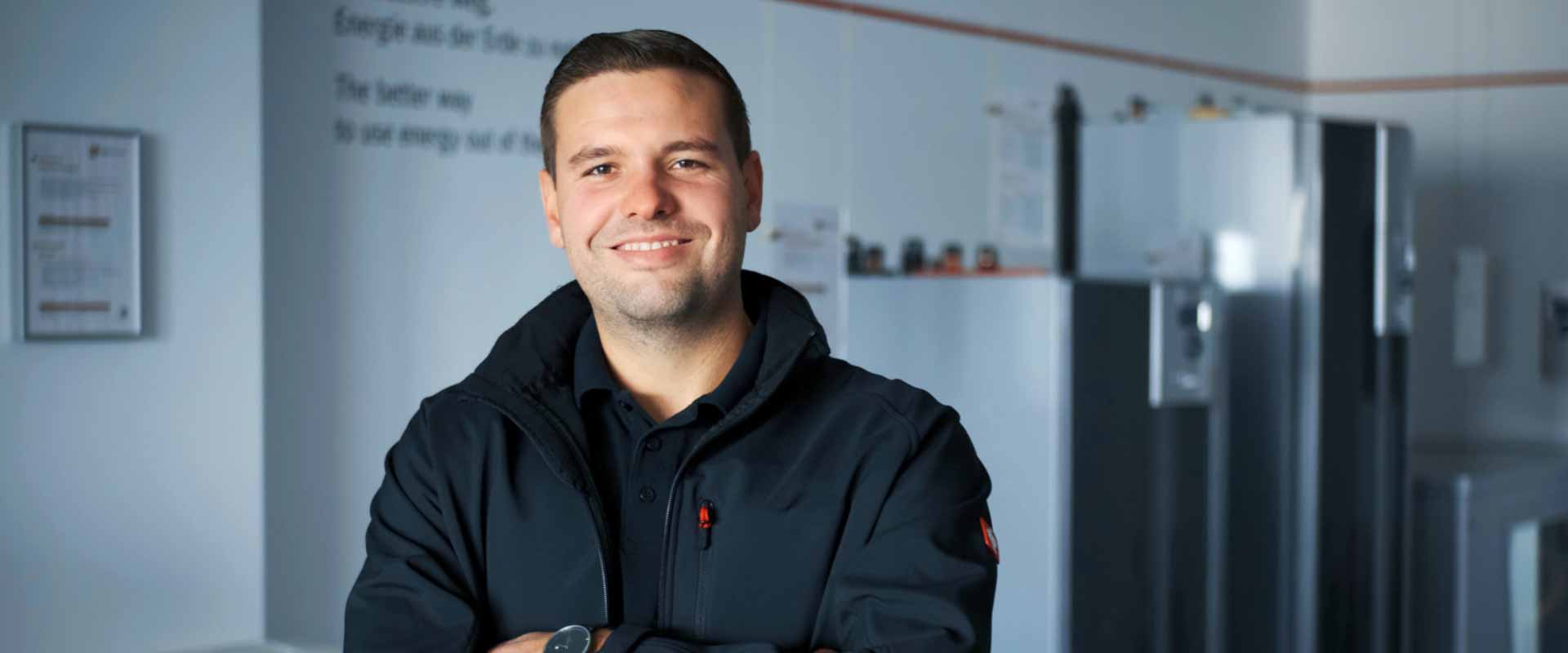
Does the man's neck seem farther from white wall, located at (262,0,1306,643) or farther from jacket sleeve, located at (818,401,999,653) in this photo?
white wall, located at (262,0,1306,643)

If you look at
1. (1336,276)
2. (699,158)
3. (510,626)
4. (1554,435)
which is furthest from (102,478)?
(1554,435)

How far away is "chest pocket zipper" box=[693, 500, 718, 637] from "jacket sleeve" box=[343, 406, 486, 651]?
20 cm

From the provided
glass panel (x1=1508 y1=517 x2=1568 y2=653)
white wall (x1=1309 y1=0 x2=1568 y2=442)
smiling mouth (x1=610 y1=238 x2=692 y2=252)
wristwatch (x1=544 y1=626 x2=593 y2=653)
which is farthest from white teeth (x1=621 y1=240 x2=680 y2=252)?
white wall (x1=1309 y1=0 x2=1568 y2=442)

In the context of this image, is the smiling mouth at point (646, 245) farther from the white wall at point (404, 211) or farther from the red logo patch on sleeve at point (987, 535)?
the white wall at point (404, 211)

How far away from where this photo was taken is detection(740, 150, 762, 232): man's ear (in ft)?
5.00

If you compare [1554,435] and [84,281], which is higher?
[84,281]

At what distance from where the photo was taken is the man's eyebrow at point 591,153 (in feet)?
4.75

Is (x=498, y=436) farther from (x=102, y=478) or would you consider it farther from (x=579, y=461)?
(x=102, y=478)

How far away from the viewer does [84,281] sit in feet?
7.82

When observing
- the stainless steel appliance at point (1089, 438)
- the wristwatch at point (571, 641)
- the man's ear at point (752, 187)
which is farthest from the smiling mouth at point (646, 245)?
the stainless steel appliance at point (1089, 438)

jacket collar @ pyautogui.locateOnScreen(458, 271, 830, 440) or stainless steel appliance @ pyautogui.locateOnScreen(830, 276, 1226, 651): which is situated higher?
jacket collar @ pyautogui.locateOnScreen(458, 271, 830, 440)

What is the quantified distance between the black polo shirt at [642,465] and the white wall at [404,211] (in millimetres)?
1500

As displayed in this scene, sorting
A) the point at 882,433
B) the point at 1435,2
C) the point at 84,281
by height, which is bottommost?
the point at 882,433

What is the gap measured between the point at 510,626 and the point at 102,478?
120 cm
